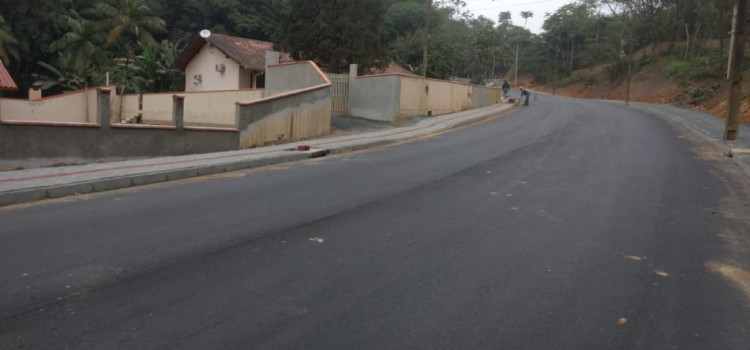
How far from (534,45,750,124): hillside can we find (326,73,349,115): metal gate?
1723cm

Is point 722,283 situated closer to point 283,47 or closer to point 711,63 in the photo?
point 283,47

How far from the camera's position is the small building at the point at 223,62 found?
33500 millimetres

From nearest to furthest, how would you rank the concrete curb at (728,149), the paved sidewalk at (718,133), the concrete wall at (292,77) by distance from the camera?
the concrete curb at (728,149) < the paved sidewalk at (718,133) < the concrete wall at (292,77)

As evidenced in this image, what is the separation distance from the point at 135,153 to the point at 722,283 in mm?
13387

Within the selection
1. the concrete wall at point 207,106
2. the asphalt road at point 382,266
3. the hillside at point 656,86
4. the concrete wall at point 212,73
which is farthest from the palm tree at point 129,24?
the hillside at point 656,86

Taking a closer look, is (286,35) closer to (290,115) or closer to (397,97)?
(397,97)

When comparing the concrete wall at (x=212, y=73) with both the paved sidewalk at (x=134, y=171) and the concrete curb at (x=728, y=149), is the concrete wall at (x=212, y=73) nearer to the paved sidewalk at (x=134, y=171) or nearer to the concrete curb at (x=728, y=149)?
the paved sidewalk at (x=134, y=171)

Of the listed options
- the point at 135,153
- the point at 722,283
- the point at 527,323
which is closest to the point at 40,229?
the point at 527,323

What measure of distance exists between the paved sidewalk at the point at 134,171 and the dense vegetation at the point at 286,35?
1042cm

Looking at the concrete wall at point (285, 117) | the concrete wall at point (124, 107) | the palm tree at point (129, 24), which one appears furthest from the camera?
the palm tree at point (129, 24)

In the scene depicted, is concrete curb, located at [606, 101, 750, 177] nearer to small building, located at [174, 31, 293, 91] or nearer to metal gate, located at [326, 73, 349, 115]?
metal gate, located at [326, 73, 349, 115]

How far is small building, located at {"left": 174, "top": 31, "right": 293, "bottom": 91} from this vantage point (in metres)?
33.5

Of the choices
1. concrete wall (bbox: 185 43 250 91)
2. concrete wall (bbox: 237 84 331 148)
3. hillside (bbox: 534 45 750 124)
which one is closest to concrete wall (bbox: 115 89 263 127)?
concrete wall (bbox: 237 84 331 148)

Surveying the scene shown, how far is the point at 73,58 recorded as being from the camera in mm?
40719
